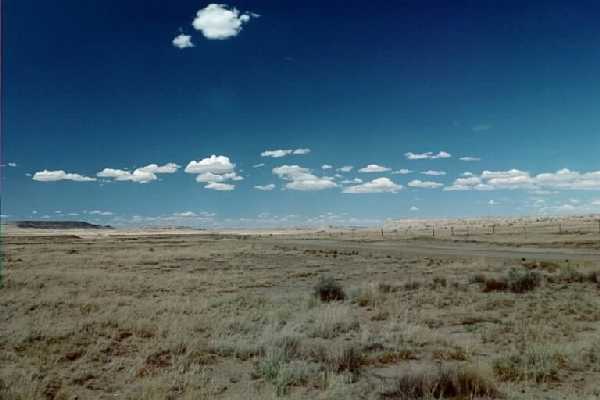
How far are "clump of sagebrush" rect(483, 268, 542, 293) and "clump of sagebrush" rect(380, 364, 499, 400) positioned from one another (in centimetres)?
1251

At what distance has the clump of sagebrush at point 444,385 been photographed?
809 centimetres

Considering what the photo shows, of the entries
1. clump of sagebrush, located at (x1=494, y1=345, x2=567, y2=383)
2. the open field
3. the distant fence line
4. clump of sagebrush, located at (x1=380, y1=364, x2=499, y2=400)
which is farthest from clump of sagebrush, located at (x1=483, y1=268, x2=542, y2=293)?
the distant fence line

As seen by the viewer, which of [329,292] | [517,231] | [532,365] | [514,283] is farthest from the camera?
[517,231]

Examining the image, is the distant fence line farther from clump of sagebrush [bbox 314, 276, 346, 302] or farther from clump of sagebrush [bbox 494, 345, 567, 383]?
clump of sagebrush [bbox 494, 345, 567, 383]

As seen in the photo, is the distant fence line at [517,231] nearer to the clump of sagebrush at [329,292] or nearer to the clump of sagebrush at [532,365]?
the clump of sagebrush at [329,292]

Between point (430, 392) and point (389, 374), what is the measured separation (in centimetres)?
151

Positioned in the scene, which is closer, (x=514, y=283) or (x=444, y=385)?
(x=444, y=385)

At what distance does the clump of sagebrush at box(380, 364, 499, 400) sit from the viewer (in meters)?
8.09

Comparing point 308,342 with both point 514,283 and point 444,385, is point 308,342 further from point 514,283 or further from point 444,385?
point 514,283

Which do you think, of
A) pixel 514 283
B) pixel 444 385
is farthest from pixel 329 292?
pixel 444 385

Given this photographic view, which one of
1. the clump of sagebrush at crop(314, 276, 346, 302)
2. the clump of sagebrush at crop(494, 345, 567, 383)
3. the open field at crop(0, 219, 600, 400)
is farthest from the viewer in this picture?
the clump of sagebrush at crop(314, 276, 346, 302)

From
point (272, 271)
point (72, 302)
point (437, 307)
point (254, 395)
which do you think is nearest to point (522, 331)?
point (437, 307)

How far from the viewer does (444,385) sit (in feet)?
27.0

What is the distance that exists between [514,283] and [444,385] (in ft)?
43.8
